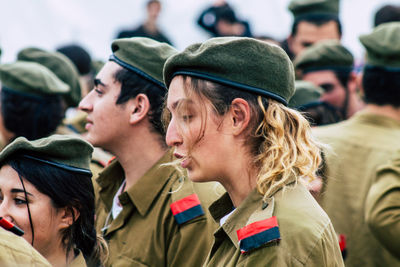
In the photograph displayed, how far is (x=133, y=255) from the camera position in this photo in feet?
11.5

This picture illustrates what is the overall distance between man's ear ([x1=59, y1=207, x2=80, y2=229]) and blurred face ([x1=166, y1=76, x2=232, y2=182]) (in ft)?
2.79

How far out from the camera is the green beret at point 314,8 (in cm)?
679

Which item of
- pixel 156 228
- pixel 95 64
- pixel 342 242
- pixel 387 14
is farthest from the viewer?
pixel 95 64

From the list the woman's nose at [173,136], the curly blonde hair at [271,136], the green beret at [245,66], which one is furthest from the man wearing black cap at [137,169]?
the green beret at [245,66]

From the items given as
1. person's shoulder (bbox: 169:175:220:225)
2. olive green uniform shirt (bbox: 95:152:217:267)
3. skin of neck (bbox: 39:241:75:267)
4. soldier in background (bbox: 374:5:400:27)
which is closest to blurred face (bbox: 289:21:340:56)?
soldier in background (bbox: 374:5:400:27)

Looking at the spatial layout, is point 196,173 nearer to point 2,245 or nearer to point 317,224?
point 317,224

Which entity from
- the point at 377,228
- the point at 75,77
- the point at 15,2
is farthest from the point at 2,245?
the point at 15,2

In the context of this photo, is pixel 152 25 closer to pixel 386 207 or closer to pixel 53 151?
pixel 53 151

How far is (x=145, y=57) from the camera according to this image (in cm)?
386

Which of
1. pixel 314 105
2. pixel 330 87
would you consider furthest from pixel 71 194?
pixel 330 87

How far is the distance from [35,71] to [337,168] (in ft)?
7.67

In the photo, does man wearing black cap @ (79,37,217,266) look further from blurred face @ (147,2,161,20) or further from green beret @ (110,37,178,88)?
blurred face @ (147,2,161,20)

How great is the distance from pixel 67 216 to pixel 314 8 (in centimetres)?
426

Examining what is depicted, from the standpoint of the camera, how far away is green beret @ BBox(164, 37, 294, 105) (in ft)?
8.84
